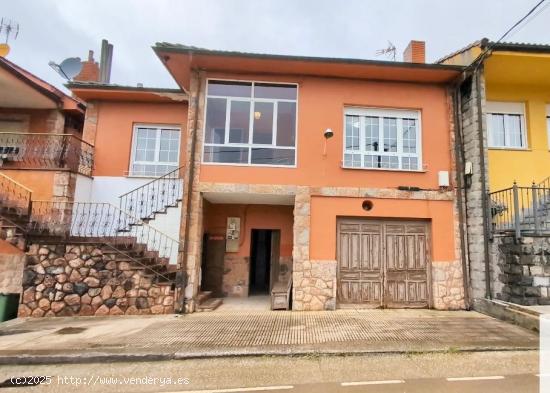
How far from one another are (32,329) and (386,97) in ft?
34.5

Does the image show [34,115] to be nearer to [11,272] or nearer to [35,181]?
[35,181]

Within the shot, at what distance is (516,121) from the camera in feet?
32.1

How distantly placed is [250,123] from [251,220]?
10.7ft

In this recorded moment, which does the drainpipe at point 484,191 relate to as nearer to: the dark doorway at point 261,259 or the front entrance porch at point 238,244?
the front entrance porch at point 238,244

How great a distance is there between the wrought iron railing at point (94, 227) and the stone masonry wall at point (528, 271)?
835cm

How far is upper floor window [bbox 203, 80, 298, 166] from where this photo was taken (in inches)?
343

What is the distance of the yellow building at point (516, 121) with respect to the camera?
8961 mm

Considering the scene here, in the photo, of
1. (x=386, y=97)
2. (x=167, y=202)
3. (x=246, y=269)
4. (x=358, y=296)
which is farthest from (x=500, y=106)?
(x=167, y=202)

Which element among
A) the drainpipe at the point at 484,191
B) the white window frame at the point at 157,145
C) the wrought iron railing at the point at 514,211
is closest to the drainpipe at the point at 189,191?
the white window frame at the point at 157,145

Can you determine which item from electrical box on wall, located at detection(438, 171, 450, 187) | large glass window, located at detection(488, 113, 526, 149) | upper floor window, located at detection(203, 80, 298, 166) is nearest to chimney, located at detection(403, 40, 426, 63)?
large glass window, located at detection(488, 113, 526, 149)

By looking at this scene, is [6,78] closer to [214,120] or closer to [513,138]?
[214,120]

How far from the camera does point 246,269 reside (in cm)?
1011

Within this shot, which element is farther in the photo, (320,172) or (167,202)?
(167,202)

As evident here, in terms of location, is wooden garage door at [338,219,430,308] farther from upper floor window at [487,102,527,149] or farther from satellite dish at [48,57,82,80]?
satellite dish at [48,57,82,80]
